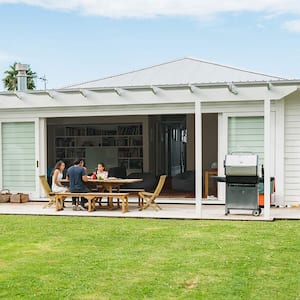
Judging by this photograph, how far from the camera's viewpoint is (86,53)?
94.2ft

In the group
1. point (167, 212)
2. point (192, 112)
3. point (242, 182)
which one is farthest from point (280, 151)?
point (167, 212)

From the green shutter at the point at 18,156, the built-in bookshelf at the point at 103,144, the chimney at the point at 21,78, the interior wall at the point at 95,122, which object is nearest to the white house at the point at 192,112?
the green shutter at the point at 18,156

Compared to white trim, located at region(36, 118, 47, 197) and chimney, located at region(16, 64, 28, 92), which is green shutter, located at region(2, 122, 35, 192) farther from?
chimney, located at region(16, 64, 28, 92)

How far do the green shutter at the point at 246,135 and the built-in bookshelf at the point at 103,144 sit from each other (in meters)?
6.32

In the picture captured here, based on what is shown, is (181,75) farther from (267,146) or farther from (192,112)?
(267,146)

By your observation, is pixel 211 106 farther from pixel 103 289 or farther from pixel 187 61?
pixel 103 289

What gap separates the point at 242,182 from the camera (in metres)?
10.2

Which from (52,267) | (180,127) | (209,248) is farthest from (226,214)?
(180,127)

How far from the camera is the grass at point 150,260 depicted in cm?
527

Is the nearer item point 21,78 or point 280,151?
point 280,151

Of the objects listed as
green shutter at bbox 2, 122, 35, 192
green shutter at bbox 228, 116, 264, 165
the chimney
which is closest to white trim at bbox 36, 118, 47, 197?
green shutter at bbox 2, 122, 35, 192

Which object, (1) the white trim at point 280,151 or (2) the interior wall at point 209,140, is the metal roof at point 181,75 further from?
(1) the white trim at point 280,151

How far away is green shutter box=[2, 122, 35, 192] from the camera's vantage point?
45.2 ft

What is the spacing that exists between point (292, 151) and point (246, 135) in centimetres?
108
